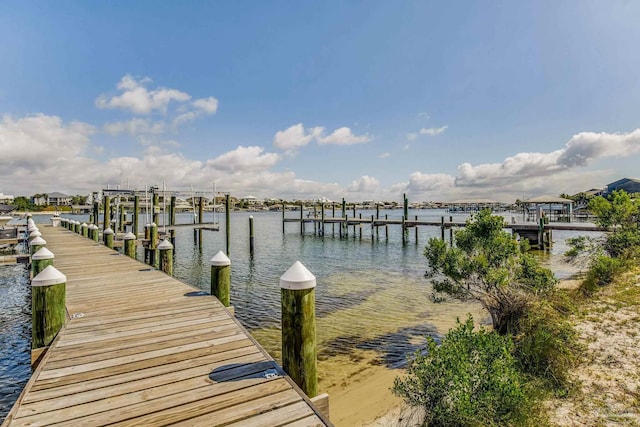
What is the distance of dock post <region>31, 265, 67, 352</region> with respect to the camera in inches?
169

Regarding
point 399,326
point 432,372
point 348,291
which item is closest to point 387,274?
point 348,291

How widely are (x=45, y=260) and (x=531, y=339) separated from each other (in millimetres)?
8732

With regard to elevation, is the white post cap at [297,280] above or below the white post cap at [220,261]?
above

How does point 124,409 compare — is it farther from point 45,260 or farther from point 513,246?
point 513,246

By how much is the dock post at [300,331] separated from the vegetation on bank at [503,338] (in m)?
1.77

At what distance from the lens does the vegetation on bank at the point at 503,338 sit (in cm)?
407

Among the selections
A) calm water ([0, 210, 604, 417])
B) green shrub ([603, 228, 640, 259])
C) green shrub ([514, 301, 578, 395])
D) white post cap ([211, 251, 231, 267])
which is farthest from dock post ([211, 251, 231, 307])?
green shrub ([603, 228, 640, 259])

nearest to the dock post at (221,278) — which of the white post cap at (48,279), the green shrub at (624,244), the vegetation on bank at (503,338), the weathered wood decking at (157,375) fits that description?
the weathered wood decking at (157,375)

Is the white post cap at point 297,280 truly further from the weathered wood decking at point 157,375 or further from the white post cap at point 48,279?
the white post cap at point 48,279

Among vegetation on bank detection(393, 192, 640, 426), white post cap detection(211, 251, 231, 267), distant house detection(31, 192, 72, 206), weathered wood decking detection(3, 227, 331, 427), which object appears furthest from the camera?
distant house detection(31, 192, 72, 206)

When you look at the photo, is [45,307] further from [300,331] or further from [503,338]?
[503,338]

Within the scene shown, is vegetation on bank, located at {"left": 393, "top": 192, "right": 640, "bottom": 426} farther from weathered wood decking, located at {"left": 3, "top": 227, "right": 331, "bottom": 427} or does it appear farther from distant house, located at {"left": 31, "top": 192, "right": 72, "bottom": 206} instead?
distant house, located at {"left": 31, "top": 192, "right": 72, "bottom": 206}

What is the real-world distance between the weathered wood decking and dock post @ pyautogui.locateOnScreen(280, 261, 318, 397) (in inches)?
8.5

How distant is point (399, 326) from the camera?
374 inches
